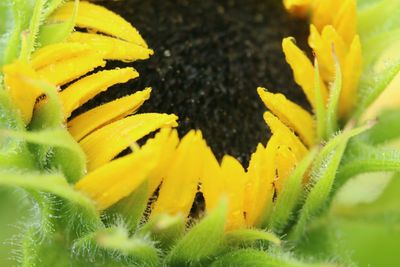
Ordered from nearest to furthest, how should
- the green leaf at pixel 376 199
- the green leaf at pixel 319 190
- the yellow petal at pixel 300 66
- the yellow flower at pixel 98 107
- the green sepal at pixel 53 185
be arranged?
the green sepal at pixel 53 185 < the yellow flower at pixel 98 107 < the green leaf at pixel 319 190 < the yellow petal at pixel 300 66 < the green leaf at pixel 376 199

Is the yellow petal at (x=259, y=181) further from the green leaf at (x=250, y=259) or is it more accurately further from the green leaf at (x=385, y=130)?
the green leaf at (x=385, y=130)

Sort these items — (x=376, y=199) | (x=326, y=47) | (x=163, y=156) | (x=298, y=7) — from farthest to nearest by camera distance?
(x=376, y=199) → (x=298, y=7) → (x=326, y=47) → (x=163, y=156)

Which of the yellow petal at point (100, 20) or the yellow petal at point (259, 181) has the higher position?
the yellow petal at point (100, 20)

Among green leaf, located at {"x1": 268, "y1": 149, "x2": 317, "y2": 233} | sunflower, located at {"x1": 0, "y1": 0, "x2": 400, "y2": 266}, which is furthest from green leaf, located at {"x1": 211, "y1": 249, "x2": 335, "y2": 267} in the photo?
green leaf, located at {"x1": 268, "y1": 149, "x2": 317, "y2": 233}

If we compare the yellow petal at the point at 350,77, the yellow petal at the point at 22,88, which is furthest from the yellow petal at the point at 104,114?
the yellow petal at the point at 350,77

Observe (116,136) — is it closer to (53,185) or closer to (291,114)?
(53,185)

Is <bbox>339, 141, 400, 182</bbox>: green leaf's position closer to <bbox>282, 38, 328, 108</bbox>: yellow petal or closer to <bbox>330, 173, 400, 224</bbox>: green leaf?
<bbox>282, 38, 328, 108</bbox>: yellow petal

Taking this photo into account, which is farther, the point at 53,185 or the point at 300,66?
the point at 300,66

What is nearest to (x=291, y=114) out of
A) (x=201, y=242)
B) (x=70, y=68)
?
(x=201, y=242)
